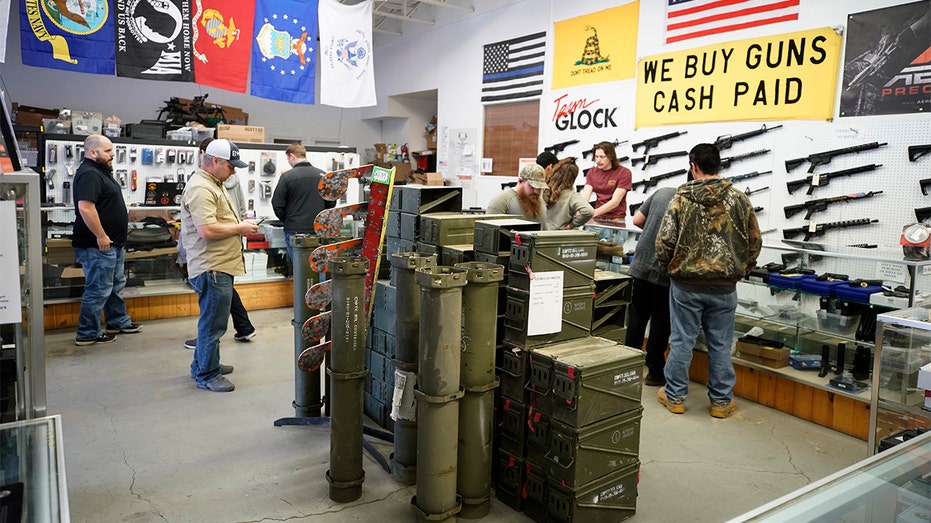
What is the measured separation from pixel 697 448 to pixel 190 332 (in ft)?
15.5

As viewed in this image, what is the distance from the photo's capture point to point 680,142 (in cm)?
725

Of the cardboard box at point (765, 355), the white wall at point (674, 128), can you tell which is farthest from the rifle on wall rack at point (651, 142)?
the cardboard box at point (765, 355)

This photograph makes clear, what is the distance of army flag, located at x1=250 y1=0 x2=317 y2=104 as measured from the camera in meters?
7.34

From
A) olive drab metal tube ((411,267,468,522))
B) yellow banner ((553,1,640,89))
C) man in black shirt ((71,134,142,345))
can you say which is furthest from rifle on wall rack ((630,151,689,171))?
man in black shirt ((71,134,142,345))

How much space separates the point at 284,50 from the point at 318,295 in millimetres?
4801

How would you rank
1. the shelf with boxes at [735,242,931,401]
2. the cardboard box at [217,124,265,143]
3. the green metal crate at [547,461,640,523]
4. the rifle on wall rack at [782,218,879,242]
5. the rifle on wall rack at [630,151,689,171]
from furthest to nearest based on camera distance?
the cardboard box at [217,124,265,143] < the rifle on wall rack at [630,151,689,171] < the rifle on wall rack at [782,218,879,242] < the shelf with boxes at [735,242,931,401] < the green metal crate at [547,461,640,523]

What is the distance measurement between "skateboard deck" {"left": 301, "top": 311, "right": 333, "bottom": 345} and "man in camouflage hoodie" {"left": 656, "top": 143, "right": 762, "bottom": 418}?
225 cm

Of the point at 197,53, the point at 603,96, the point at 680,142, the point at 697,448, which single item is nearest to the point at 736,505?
the point at 697,448

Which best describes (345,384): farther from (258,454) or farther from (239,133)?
(239,133)

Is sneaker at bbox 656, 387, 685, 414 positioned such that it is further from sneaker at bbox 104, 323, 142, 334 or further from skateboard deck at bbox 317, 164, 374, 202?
sneaker at bbox 104, 323, 142, 334

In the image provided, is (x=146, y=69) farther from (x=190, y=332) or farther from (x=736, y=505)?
(x=736, y=505)

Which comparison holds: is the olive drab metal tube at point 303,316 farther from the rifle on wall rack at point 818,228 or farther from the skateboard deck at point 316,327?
the rifle on wall rack at point 818,228

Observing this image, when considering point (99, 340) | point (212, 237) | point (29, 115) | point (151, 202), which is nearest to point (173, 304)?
point (99, 340)

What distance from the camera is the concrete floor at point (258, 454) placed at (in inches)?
124
